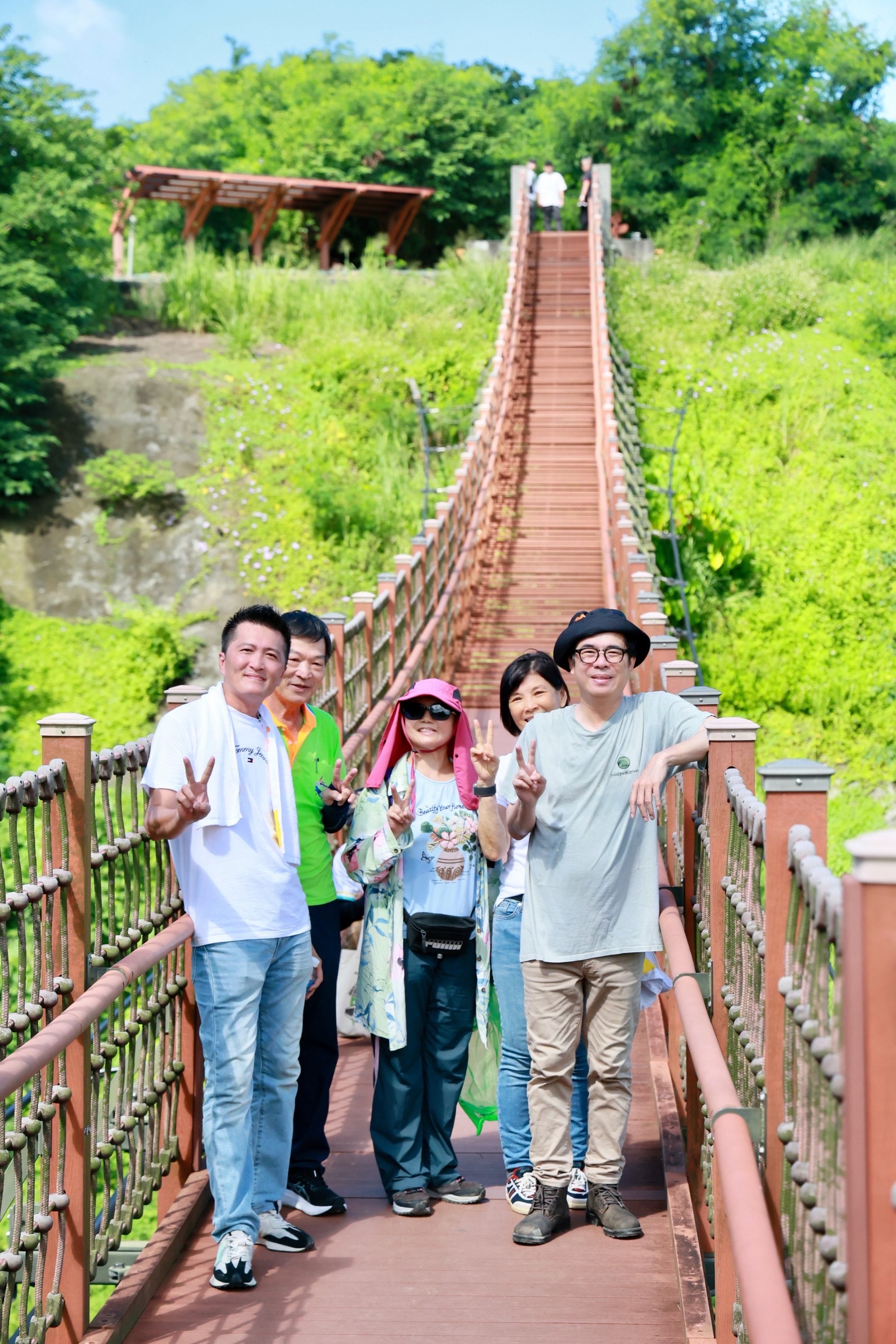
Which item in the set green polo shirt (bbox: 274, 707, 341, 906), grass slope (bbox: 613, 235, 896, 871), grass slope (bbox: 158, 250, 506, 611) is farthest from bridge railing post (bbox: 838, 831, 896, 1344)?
grass slope (bbox: 158, 250, 506, 611)

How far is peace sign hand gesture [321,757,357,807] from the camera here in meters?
3.49

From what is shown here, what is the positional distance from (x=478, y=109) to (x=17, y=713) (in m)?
17.3

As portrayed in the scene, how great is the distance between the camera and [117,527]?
15992 mm

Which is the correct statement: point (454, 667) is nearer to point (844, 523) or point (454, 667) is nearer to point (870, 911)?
point (844, 523)

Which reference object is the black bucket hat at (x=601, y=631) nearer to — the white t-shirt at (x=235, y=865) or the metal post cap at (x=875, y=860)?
the white t-shirt at (x=235, y=865)

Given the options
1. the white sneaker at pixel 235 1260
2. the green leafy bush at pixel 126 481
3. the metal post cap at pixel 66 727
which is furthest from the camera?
the green leafy bush at pixel 126 481

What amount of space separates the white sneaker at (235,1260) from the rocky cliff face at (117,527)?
1154 centimetres

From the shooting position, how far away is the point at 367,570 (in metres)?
15.0

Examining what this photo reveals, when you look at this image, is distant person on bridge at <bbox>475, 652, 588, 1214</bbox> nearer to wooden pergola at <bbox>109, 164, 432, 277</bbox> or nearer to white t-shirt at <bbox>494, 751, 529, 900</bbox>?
white t-shirt at <bbox>494, 751, 529, 900</bbox>

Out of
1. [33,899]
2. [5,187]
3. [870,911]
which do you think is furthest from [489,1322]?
[5,187]

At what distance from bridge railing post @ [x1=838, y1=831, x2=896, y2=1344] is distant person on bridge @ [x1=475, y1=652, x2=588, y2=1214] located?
2046mm

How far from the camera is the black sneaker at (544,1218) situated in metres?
3.18

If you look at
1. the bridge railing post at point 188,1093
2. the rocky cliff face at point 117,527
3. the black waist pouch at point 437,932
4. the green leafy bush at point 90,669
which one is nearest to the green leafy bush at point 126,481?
the rocky cliff face at point 117,527

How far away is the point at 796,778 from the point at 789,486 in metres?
14.7
